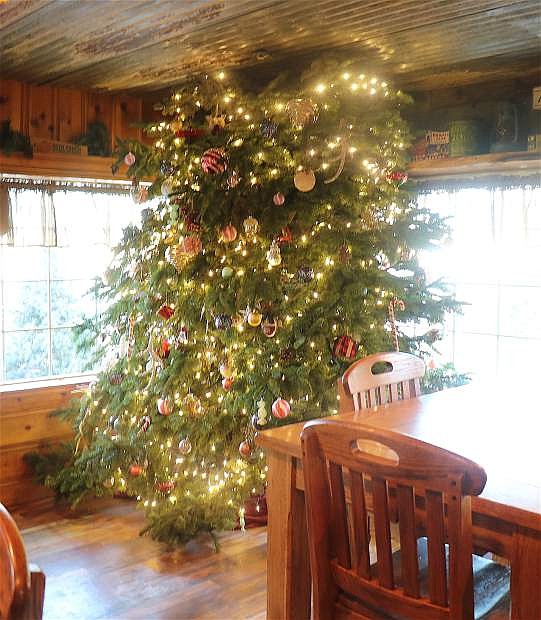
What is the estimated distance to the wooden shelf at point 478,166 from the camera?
330 centimetres

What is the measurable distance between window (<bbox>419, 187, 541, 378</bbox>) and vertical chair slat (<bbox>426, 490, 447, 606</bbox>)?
2.12 metres

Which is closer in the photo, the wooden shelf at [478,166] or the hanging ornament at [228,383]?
the hanging ornament at [228,383]

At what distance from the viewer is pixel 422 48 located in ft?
10.0

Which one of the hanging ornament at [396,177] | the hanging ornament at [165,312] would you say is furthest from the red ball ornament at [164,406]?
the hanging ornament at [396,177]

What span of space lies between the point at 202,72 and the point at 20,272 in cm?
150

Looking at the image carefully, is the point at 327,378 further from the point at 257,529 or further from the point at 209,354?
the point at 257,529

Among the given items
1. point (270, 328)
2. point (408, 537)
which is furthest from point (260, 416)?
point (408, 537)

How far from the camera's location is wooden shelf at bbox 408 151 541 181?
3.30 m

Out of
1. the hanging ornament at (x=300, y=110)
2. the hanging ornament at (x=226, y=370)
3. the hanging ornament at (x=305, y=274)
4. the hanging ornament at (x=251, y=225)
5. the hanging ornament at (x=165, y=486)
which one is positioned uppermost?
the hanging ornament at (x=300, y=110)

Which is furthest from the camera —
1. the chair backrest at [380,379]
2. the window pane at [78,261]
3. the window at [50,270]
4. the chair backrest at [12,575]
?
the window pane at [78,261]

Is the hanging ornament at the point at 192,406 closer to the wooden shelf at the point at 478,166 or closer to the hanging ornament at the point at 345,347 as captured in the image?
the hanging ornament at the point at 345,347

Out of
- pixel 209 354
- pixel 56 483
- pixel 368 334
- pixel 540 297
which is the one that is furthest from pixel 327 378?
pixel 56 483

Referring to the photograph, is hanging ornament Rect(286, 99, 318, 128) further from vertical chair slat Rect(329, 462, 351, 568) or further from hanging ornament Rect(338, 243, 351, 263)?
vertical chair slat Rect(329, 462, 351, 568)

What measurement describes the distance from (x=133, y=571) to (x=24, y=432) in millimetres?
1185
